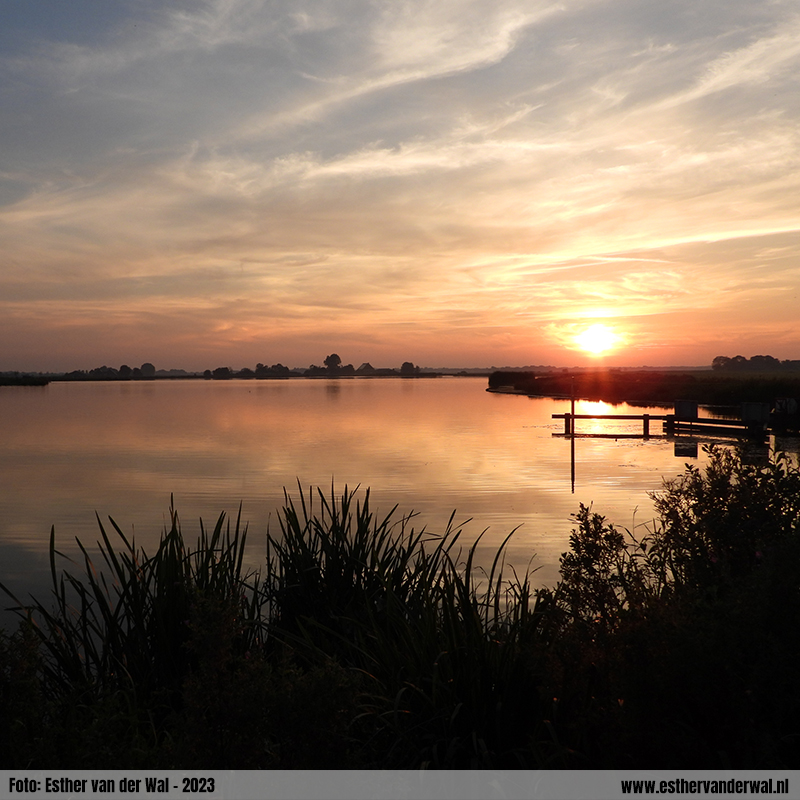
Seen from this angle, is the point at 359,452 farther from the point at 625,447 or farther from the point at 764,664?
the point at 764,664

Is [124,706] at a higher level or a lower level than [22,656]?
lower

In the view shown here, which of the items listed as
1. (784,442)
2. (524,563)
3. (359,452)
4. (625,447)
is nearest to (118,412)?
(359,452)

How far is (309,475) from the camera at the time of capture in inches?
874

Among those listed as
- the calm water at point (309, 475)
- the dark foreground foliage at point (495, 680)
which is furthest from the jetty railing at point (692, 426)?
the dark foreground foliage at point (495, 680)

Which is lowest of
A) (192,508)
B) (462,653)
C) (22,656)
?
(192,508)

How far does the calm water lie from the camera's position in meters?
14.6

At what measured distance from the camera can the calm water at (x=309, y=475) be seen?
14641 mm

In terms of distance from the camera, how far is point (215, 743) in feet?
9.95
